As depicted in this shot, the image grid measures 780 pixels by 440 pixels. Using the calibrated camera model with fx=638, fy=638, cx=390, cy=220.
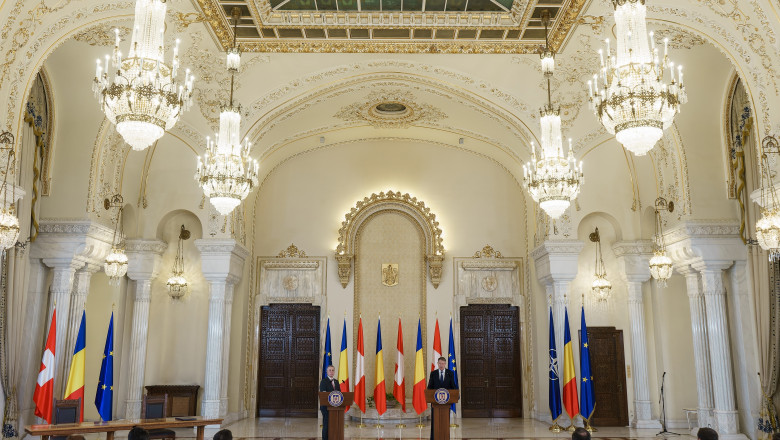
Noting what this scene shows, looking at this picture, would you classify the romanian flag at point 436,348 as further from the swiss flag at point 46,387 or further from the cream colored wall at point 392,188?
the swiss flag at point 46,387

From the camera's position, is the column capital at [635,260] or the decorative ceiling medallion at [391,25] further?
the column capital at [635,260]

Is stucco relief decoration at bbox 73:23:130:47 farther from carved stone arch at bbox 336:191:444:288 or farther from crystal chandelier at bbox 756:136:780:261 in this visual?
crystal chandelier at bbox 756:136:780:261

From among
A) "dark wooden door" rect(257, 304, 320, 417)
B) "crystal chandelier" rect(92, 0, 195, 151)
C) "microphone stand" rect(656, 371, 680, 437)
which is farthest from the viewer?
"dark wooden door" rect(257, 304, 320, 417)

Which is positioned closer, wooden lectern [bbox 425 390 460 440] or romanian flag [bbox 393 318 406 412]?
wooden lectern [bbox 425 390 460 440]

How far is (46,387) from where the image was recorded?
31.5 feet

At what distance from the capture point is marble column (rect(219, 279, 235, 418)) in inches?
503

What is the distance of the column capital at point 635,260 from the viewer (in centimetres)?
1331

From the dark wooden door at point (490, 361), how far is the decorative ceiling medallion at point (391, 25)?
6575 mm

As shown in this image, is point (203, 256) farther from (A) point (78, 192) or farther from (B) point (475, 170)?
(B) point (475, 170)

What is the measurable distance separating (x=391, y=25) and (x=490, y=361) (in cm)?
813

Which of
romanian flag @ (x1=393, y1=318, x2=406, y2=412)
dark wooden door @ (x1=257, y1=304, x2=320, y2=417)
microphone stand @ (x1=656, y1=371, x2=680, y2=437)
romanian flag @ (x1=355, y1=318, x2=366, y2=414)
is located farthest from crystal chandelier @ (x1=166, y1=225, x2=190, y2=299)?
microphone stand @ (x1=656, y1=371, x2=680, y2=437)

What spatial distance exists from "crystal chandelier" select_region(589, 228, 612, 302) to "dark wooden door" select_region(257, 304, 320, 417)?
6226 millimetres

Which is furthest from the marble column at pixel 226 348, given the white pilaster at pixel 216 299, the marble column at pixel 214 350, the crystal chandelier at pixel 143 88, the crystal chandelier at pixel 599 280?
the crystal chandelier at pixel 143 88

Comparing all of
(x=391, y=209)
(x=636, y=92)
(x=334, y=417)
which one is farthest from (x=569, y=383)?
(x=636, y=92)
